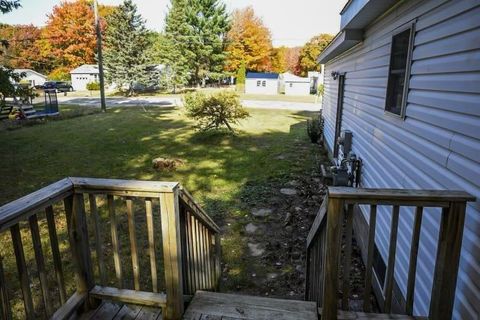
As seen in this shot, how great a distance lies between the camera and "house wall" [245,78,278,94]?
130ft

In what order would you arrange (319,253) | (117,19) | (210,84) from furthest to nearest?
(210,84) < (117,19) < (319,253)

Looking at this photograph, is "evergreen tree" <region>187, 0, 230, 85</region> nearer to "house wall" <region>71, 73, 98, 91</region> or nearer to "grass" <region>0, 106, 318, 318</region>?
"house wall" <region>71, 73, 98, 91</region>

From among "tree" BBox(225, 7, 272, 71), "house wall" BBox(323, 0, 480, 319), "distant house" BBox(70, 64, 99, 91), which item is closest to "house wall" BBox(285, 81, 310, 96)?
"tree" BBox(225, 7, 272, 71)

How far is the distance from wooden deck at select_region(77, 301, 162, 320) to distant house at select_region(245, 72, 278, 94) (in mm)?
38423

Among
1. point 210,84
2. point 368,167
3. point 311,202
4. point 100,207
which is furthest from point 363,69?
point 210,84

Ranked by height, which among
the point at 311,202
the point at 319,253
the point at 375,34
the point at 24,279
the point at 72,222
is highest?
the point at 375,34

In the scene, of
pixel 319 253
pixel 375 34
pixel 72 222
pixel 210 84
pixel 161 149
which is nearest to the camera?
pixel 72 222

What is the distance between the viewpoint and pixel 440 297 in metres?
1.97

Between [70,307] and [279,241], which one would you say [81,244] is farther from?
[279,241]

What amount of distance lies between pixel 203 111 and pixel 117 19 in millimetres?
24515

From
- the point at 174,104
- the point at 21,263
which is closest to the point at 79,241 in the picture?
the point at 21,263

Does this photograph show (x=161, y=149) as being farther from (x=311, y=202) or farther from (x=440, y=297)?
(x=440, y=297)

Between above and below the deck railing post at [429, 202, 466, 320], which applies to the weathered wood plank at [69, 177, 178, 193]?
above

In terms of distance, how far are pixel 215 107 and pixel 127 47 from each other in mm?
22938
